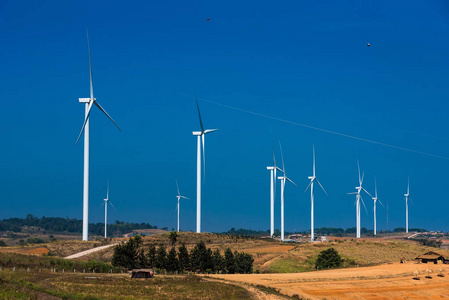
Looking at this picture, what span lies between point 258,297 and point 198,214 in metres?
76.1

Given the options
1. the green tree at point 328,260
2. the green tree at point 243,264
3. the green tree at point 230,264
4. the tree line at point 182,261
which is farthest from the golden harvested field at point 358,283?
the green tree at point 328,260

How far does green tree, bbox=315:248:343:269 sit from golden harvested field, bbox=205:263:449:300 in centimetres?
1055

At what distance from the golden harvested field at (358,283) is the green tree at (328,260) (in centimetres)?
1055

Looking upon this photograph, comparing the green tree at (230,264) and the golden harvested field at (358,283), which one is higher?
the green tree at (230,264)

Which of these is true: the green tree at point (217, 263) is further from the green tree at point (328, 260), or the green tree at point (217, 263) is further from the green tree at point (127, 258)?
the green tree at point (328, 260)

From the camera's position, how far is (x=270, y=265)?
127 m

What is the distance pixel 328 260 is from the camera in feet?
435

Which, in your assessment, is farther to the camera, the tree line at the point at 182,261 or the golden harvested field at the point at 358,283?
the tree line at the point at 182,261

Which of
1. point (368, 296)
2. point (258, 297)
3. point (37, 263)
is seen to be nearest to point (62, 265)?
point (37, 263)

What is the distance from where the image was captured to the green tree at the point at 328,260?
132 m

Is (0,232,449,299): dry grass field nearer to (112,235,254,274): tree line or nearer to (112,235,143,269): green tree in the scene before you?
(112,235,254,274): tree line

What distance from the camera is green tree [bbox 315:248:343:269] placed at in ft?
432

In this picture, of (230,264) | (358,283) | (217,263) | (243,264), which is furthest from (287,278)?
(217,263)

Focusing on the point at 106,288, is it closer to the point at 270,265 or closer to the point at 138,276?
the point at 138,276
